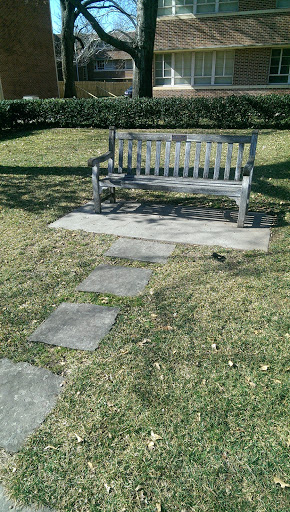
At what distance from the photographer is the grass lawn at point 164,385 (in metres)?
1.92

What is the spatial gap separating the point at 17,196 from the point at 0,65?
18.7 metres

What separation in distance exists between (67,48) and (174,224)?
20.6 m

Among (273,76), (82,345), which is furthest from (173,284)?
(273,76)

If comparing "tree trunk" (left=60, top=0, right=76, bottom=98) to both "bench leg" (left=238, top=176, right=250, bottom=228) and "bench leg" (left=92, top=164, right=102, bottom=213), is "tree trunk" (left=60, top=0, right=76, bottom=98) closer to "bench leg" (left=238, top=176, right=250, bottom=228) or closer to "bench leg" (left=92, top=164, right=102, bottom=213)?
"bench leg" (left=92, top=164, right=102, bottom=213)

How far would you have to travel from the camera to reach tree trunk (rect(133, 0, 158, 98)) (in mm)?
14273

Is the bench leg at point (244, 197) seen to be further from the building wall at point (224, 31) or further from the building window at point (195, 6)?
the building window at point (195, 6)

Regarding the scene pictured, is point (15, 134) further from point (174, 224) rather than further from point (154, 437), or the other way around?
point (154, 437)

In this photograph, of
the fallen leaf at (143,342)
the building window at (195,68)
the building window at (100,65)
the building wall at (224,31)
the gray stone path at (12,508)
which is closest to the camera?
the gray stone path at (12,508)

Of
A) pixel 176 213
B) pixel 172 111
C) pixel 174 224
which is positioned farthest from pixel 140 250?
pixel 172 111

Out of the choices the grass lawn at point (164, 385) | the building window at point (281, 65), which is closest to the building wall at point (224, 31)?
the building window at point (281, 65)

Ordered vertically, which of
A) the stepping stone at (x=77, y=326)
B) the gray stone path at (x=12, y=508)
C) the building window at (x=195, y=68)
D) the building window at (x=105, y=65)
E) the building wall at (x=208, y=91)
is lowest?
the gray stone path at (x=12, y=508)

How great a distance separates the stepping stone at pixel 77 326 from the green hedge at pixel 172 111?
1204cm

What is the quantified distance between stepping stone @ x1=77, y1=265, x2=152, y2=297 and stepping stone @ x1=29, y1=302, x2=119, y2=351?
297 mm

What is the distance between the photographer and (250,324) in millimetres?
3107
